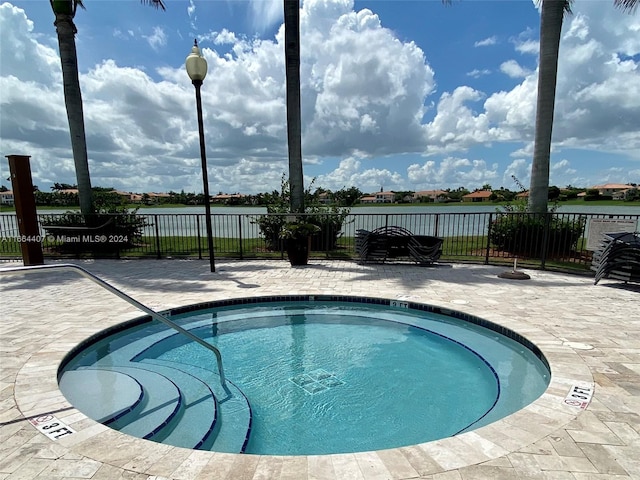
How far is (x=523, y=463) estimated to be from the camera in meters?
2.08

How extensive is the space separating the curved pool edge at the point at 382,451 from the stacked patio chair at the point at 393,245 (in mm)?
5146

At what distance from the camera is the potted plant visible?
8391mm

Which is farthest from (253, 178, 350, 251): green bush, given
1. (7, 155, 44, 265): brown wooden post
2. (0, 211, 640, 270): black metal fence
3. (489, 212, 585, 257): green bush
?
(7, 155, 44, 265): brown wooden post

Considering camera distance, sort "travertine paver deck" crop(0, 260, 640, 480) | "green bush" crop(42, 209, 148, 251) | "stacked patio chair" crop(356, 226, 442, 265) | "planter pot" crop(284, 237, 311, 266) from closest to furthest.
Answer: "travertine paver deck" crop(0, 260, 640, 480) < "stacked patio chair" crop(356, 226, 442, 265) < "planter pot" crop(284, 237, 311, 266) < "green bush" crop(42, 209, 148, 251)

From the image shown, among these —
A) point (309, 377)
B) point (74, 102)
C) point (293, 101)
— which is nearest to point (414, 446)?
point (309, 377)

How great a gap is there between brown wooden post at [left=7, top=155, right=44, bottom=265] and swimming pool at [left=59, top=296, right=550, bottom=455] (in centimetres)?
534

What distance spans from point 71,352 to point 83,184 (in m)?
8.46

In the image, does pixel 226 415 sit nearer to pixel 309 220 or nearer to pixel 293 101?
pixel 309 220

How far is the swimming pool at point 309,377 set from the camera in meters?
2.88

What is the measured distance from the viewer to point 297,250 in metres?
8.60

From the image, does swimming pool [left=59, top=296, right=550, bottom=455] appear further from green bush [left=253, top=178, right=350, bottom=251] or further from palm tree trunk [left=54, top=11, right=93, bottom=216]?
palm tree trunk [left=54, top=11, right=93, bottom=216]

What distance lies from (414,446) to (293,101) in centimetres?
914

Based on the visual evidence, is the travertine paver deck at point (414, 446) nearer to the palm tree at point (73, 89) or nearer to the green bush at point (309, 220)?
the green bush at point (309, 220)

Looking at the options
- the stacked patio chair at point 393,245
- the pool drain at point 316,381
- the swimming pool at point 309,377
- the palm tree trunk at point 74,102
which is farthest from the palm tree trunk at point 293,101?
the pool drain at point 316,381
